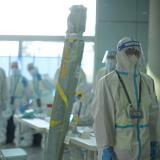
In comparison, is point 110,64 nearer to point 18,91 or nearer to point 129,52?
point 129,52

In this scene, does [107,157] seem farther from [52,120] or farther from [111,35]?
[111,35]

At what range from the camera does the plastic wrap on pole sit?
242 centimetres

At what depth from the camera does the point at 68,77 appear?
2.42 m

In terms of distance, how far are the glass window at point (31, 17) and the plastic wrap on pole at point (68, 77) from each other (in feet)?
16.1

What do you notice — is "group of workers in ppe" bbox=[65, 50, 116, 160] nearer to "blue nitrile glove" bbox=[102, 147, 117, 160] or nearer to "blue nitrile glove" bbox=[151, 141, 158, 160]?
"blue nitrile glove" bbox=[151, 141, 158, 160]

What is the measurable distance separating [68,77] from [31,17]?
5307 millimetres

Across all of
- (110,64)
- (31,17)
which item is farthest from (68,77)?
(31,17)

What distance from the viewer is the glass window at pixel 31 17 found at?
7371mm

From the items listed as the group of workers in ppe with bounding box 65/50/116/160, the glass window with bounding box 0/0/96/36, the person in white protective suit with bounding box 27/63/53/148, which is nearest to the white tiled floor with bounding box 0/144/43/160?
the person in white protective suit with bounding box 27/63/53/148

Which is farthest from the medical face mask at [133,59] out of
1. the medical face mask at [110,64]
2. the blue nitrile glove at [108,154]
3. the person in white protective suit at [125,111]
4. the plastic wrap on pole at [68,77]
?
the medical face mask at [110,64]

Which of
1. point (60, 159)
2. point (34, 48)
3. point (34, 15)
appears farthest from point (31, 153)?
point (60, 159)

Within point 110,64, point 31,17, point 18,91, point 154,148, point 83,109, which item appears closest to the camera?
point 154,148

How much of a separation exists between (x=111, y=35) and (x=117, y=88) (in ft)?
13.3

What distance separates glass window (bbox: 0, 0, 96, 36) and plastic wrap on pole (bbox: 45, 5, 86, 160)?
4.91m
